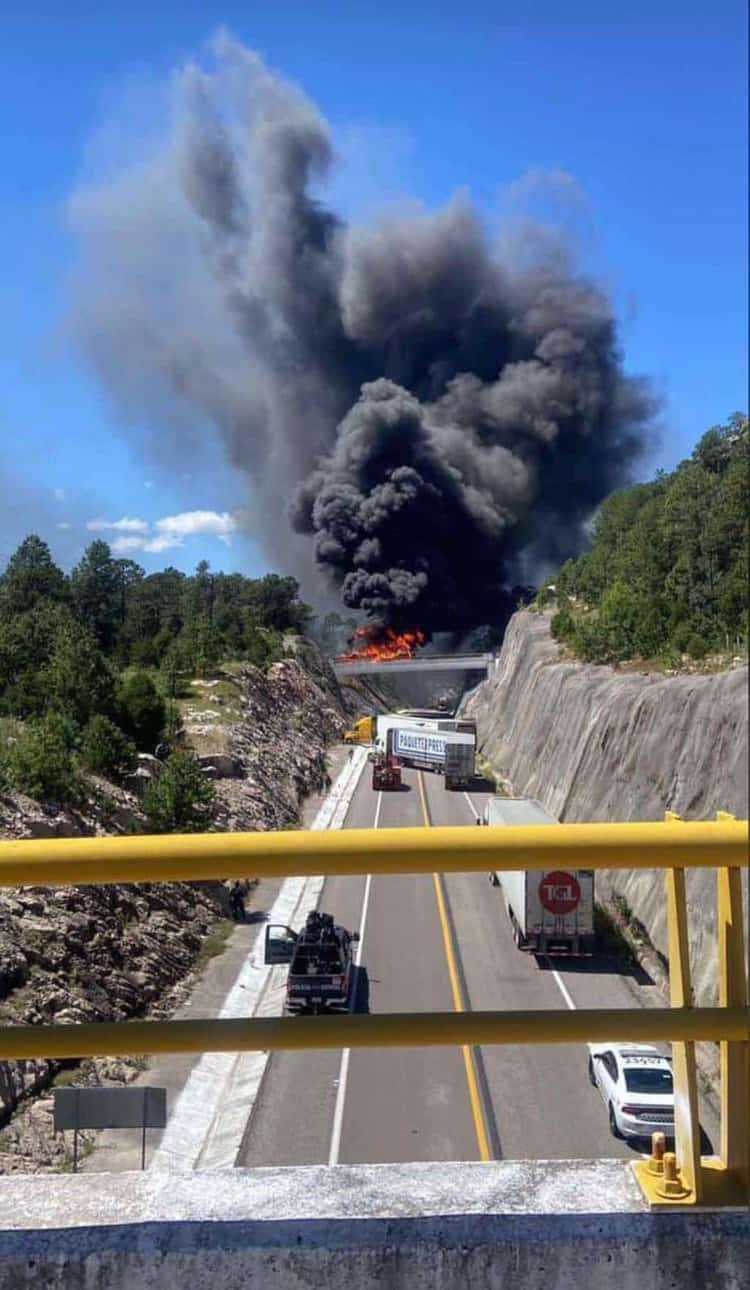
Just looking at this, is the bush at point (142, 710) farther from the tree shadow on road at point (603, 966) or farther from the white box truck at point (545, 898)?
the tree shadow on road at point (603, 966)

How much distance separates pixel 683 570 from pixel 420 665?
99.6 inches

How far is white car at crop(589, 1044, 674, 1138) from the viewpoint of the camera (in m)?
3.77

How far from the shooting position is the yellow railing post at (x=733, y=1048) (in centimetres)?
278

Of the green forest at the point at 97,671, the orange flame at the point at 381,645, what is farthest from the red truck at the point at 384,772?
the green forest at the point at 97,671

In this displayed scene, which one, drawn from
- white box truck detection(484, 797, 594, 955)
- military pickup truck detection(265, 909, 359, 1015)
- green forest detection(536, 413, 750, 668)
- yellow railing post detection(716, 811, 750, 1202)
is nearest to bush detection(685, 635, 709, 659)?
green forest detection(536, 413, 750, 668)

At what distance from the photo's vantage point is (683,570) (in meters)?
2.80

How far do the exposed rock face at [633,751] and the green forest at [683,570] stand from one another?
0.35 ft

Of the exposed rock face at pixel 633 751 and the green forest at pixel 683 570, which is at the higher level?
the green forest at pixel 683 570

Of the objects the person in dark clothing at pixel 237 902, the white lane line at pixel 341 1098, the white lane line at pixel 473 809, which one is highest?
the white lane line at pixel 473 809

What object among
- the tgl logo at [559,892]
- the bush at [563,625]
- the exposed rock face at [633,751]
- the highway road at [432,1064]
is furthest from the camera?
the highway road at [432,1064]

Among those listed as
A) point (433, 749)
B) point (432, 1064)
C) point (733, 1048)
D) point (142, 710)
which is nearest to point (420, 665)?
point (433, 749)

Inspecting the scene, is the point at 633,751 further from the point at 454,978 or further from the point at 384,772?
the point at 454,978

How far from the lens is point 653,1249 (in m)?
2.72

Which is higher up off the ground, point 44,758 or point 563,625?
point 563,625
